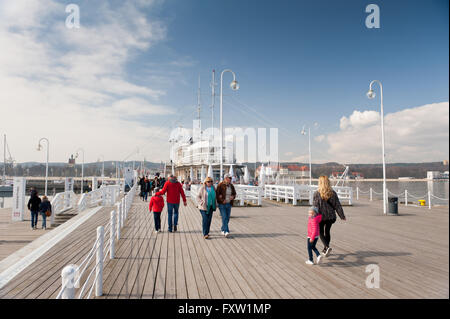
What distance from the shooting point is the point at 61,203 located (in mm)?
16672

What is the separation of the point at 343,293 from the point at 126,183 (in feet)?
104

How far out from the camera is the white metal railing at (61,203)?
47.6ft

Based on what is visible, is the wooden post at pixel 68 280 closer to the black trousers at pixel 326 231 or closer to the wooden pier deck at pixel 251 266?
the wooden pier deck at pixel 251 266

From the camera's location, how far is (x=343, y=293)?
3.88 m

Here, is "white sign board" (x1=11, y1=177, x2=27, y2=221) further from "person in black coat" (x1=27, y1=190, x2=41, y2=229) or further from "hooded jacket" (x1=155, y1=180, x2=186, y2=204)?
"hooded jacket" (x1=155, y1=180, x2=186, y2=204)

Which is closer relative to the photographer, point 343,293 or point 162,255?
point 343,293

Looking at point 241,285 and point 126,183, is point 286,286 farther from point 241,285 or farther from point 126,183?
point 126,183

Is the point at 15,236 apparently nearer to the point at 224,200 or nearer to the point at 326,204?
the point at 224,200

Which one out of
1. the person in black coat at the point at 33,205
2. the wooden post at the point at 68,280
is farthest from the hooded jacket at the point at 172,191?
the person in black coat at the point at 33,205

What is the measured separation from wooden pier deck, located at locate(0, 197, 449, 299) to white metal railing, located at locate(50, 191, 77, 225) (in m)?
7.35

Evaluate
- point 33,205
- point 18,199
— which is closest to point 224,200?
point 33,205

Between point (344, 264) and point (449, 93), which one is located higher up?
point (449, 93)
